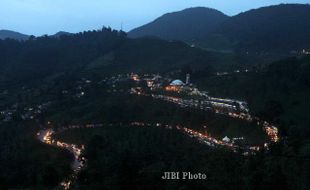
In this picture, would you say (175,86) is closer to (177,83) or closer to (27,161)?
(177,83)

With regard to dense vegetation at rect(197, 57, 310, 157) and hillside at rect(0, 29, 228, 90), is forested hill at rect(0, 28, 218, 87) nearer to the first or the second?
hillside at rect(0, 29, 228, 90)

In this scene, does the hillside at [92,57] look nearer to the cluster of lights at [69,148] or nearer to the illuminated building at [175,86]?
the illuminated building at [175,86]

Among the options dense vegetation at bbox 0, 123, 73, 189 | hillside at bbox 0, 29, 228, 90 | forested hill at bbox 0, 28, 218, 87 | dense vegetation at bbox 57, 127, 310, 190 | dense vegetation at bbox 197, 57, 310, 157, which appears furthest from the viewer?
forested hill at bbox 0, 28, 218, 87

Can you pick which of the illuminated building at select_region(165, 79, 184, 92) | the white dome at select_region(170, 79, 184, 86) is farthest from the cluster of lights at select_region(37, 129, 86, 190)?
the white dome at select_region(170, 79, 184, 86)

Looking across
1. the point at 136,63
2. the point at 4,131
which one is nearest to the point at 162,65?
the point at 136,63

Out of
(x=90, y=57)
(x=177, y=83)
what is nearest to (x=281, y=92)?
(x=177, y=83)

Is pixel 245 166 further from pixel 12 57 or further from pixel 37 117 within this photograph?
pixel 12 57

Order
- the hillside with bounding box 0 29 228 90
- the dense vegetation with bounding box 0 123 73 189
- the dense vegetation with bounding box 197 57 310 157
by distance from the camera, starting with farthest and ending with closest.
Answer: the hillside with bounding box 0 29 228 90 → the dense vegetation with bounding box 197 57 310 157 → the dense vegetation with bounding box 0 123 73 189

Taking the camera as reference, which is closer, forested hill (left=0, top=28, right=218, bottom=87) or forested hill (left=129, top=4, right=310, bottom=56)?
forested hill (left=0, top=28, right=218, bottom=87)

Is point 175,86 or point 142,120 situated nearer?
point 142,120
